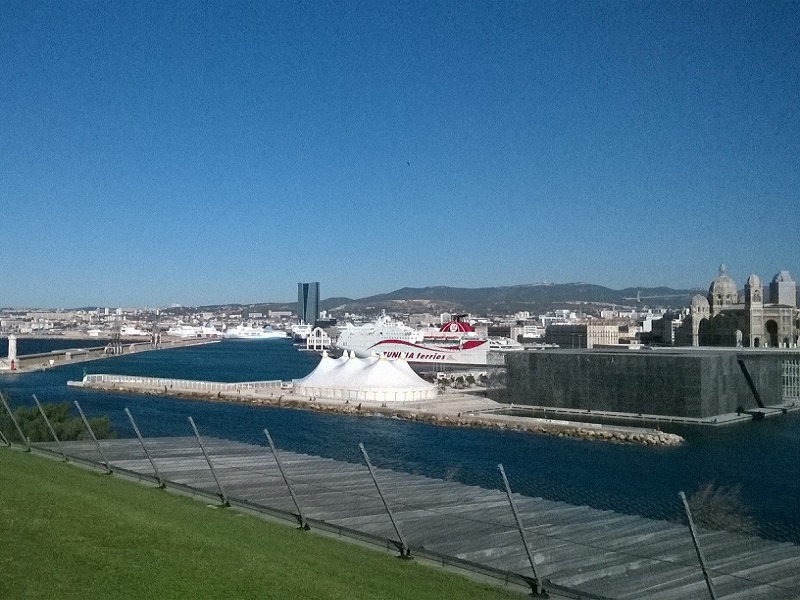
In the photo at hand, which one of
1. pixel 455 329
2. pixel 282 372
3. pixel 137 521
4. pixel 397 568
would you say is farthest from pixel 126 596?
pixel 455 329

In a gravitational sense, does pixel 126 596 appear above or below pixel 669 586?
above

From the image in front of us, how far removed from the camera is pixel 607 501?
13930 millimetres

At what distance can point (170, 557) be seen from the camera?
4.52 metres

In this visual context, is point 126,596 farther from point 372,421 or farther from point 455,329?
point 455,329

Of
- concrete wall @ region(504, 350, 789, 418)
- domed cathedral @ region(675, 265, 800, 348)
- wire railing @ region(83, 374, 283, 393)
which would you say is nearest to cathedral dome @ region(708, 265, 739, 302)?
domed cathedral @ region(675, 265, 800, 348)

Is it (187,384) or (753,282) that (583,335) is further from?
(187,384)

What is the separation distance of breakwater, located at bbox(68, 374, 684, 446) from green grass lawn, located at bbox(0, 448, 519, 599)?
58.9 feet

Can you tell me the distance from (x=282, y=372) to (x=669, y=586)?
1995 inches

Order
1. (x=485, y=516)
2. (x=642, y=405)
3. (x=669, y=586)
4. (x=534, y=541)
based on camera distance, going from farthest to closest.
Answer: (x=642, y=405) < (x=485, y=516) < (x=534, y=541) < (x=669, y=586)

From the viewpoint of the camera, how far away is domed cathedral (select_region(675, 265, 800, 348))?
151 ft

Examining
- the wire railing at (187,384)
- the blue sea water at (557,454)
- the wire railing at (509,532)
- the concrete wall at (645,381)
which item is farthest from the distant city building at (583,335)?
the wire railing at (509,532)

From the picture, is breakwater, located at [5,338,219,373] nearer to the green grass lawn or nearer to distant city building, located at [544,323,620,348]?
distant city building, located at [544,323,620,348]

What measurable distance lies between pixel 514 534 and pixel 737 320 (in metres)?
45.8

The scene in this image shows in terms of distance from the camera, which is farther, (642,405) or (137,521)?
(642,405)
